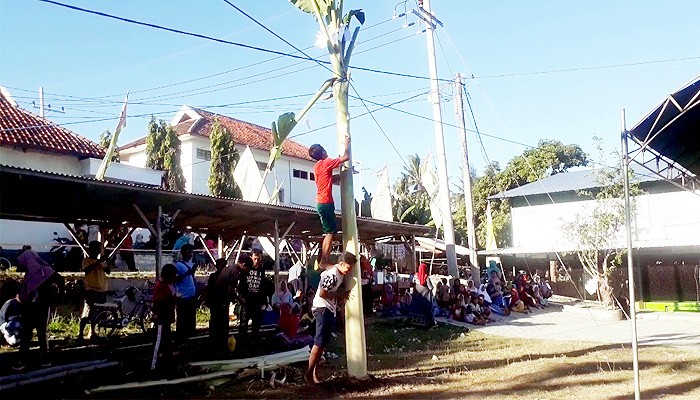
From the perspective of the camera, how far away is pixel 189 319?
10930 mm

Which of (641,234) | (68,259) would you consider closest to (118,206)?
(68,259)

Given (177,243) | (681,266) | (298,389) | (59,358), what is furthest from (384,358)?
(681,266)

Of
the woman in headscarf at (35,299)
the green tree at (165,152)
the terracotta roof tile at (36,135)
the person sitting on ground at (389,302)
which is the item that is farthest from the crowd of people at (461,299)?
the green tree at (165,152)

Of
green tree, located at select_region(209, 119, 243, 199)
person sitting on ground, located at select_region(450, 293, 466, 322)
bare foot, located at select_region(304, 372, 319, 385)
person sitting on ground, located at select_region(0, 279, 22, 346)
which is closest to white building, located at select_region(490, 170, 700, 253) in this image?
person sitting on ground, located at select_region(450, 293, 466, 322)

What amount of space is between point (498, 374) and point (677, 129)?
5515 mm

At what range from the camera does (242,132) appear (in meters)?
35.2

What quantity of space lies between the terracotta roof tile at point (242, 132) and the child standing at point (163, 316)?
2272 centimetres

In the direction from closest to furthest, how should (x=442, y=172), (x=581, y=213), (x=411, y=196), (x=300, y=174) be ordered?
1. (x=442, y=172)
2. (x=581, y=213)
3. (x=300, y=174)
4. (x=411, y=196)

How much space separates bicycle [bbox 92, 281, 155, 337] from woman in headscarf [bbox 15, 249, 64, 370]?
2.27 meters

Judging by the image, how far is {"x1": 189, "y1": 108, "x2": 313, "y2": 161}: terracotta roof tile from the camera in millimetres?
31938

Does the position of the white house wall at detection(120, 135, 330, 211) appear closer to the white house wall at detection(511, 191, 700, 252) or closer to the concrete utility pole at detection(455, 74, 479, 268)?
the concrete utility pole at detection(455, 74, 479, 268)

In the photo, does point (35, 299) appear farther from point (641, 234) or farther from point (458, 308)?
point (641, 234)

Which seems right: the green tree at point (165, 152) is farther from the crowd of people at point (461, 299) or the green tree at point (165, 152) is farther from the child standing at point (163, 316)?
the child standing at point (163, 316)

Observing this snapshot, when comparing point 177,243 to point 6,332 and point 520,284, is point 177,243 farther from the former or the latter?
point 520,284
